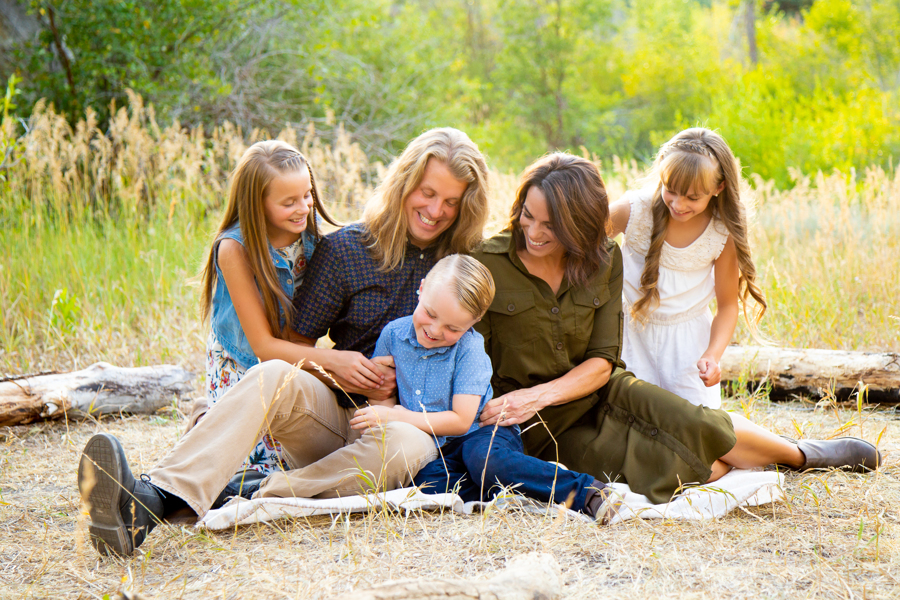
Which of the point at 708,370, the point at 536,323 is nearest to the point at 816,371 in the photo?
the point at 708,370

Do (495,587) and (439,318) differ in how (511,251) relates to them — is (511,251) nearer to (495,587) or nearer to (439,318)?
(439,318)

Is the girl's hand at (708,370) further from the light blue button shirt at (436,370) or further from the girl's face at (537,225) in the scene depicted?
the light blue button shirt at (436,370)

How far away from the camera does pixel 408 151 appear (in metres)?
2.50

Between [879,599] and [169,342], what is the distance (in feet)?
12.0

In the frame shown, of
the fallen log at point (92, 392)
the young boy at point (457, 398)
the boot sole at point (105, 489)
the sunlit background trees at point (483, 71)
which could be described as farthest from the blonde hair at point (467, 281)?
the fallen log at point (92, 392)

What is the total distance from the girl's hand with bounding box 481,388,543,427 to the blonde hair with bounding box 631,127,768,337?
737mm

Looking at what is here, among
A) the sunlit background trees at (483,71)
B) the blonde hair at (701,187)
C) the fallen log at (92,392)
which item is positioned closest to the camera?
the blonde hair at (701,187)

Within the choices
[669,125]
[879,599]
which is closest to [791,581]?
[879,599]

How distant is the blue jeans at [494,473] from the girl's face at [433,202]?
0.73 meters

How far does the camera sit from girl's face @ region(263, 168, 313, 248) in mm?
2393

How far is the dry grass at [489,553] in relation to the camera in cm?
175

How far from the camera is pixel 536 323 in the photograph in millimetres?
2518

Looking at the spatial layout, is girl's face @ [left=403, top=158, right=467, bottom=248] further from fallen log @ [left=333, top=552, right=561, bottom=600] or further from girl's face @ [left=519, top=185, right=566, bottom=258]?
fallen log @ [left=333, top=552, right=561, bottom=600]

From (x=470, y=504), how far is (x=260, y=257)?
3.55 feet
